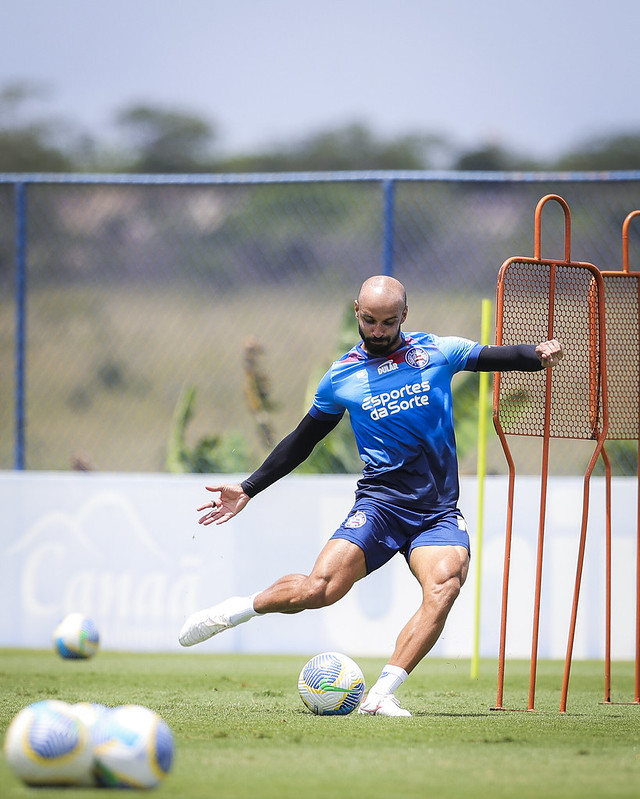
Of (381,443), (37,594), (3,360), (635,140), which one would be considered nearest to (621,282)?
(381,443)

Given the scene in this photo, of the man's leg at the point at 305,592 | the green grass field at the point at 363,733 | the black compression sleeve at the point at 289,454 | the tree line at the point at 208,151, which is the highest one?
the tree line at the point at 208,151

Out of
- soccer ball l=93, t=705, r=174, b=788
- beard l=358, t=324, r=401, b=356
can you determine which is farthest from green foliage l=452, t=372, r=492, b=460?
soccer ball l=93, t=705, r=174, b=788

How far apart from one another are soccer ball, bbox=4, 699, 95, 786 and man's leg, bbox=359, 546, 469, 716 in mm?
2439

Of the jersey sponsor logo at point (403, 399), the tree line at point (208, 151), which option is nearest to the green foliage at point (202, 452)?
the jersey sponsor logo at point (403, 399)

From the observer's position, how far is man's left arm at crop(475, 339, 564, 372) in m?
6.78

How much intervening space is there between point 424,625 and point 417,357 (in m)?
1.49

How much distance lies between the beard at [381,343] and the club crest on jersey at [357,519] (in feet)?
2.96

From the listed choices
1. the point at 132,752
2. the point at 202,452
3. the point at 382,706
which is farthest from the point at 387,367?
the point at 202,452

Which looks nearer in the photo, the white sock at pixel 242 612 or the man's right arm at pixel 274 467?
the white sock at pixel 242 612

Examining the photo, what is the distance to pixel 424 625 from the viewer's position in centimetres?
671

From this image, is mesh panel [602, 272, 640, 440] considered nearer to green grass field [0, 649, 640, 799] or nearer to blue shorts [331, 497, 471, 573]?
blue shorts [331, 497, 471, 573]

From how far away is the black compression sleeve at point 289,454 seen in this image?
7324 millimetres

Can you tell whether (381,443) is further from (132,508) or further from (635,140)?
(635,140)

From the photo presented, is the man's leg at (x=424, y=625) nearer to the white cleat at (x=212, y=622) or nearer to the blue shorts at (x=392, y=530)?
the blue shorts at (x=392, y=530)
